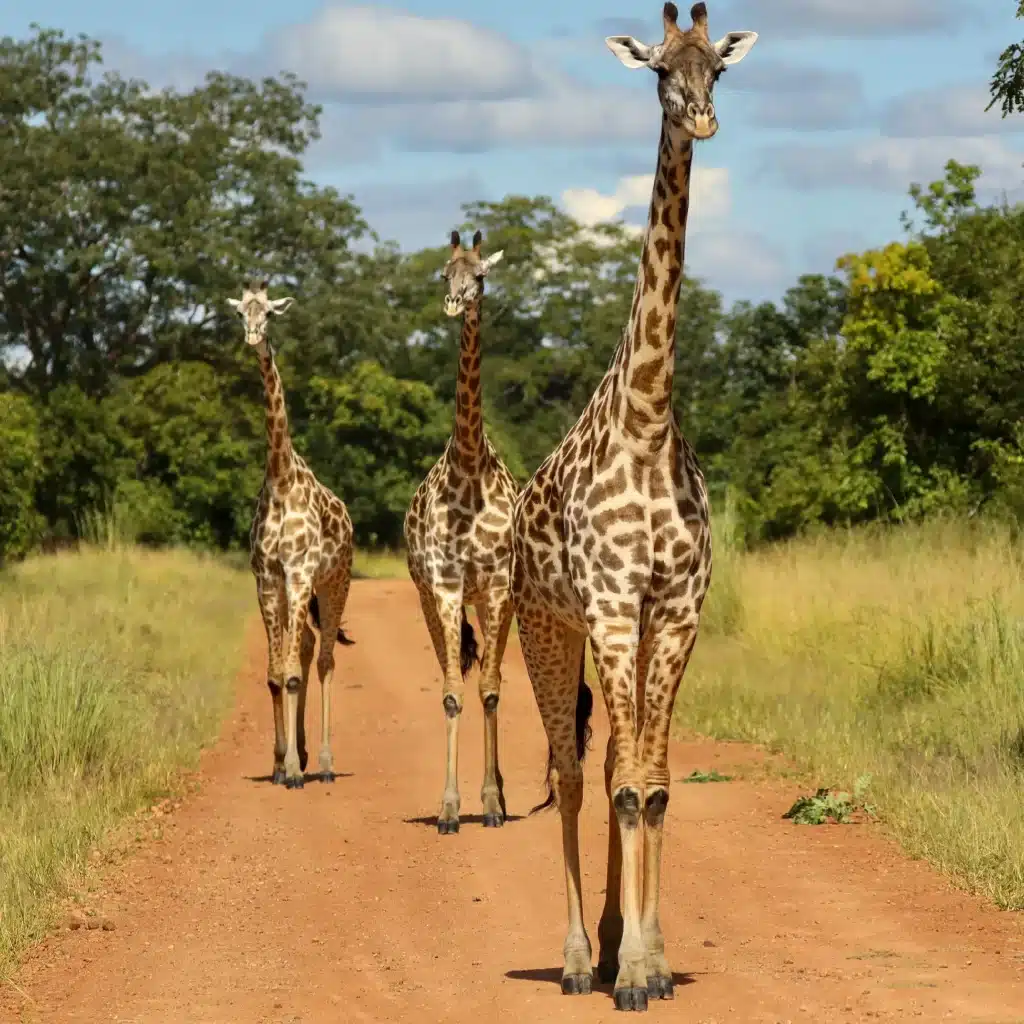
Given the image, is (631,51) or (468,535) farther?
(468,535)

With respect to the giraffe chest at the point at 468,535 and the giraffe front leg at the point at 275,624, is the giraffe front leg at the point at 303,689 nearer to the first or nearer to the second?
the giraffe front leg at the point at 275,624

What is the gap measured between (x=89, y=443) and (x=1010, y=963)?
2867 centimetres

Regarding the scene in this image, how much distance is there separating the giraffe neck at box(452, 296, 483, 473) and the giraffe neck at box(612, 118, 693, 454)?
485 cm

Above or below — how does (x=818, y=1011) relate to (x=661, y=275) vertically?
below

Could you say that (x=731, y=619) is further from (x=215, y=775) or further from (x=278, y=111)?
(x=278, y=111)

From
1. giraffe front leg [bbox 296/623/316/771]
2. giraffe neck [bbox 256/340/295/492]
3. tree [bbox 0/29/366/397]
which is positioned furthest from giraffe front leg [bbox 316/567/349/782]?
tree [bbox 0/29/366/397]

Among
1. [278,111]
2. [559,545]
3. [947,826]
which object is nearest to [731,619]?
[947,826]

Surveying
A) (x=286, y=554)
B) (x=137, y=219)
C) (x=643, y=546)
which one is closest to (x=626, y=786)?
(x=643, y=546)

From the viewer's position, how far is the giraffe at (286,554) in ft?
43.6

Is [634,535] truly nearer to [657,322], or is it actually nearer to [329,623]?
[657,322]

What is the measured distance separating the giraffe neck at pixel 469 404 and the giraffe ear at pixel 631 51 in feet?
16.7

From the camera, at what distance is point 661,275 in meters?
6.96

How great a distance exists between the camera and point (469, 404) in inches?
471

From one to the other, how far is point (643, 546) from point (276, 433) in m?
7.49
